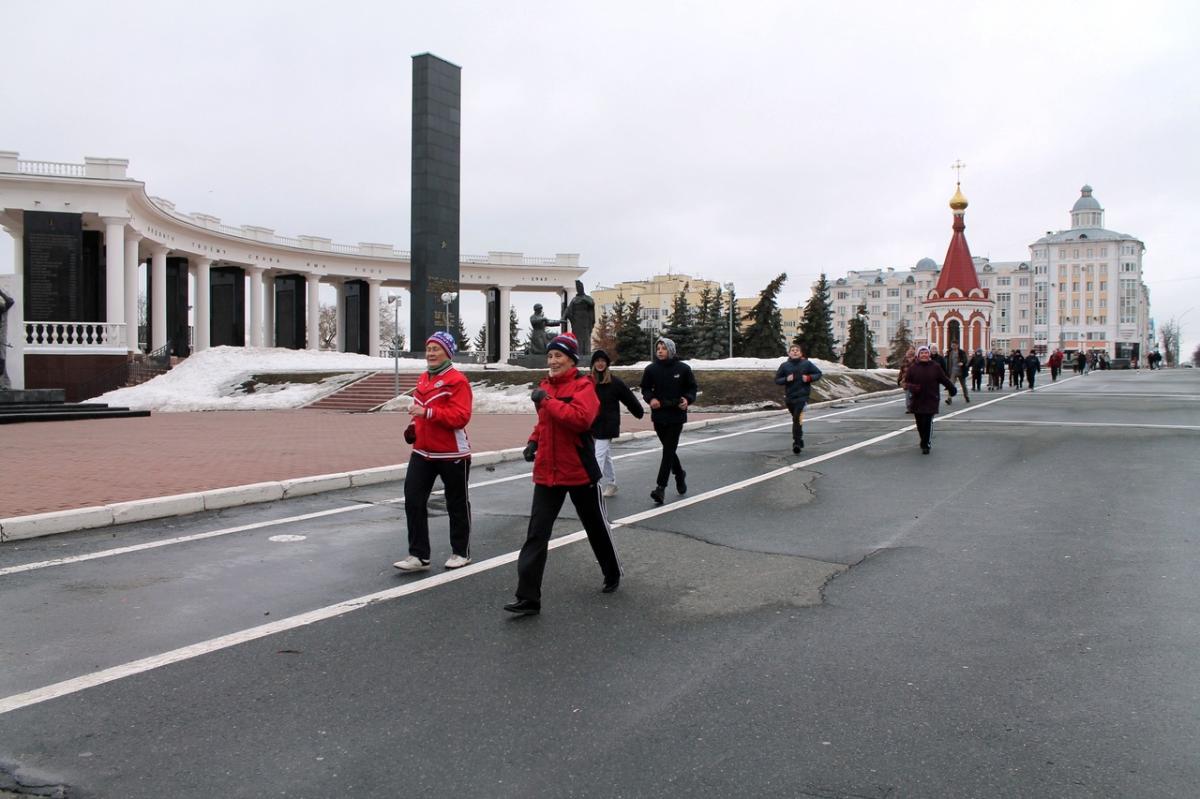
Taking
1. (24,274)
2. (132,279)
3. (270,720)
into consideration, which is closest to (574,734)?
(270,720)

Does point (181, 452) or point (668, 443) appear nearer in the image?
point (668, 443)

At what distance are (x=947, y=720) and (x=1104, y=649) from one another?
4.74 feet

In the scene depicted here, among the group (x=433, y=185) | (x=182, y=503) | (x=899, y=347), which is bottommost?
(x=182, y=503)

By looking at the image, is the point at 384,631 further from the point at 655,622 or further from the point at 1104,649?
the point at 1104,649

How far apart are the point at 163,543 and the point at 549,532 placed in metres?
4.05

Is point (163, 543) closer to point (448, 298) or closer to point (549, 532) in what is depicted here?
point (549, 532)

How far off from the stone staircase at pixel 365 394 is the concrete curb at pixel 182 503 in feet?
53.8

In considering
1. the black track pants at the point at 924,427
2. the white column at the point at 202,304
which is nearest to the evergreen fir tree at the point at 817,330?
the white column at the point at 202,304

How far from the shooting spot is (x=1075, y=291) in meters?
129

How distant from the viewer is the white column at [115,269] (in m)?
35.6

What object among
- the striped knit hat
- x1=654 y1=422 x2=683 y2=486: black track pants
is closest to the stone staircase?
x1=654 y1=422 x2=683 y2=486: black track pants

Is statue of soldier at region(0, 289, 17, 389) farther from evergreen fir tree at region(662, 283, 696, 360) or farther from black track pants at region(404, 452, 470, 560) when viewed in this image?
evergreen fir tree at region(662, 283, 696, 360)

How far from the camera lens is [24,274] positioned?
107ft

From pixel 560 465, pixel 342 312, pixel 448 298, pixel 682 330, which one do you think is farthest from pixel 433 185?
pixel 560 465
